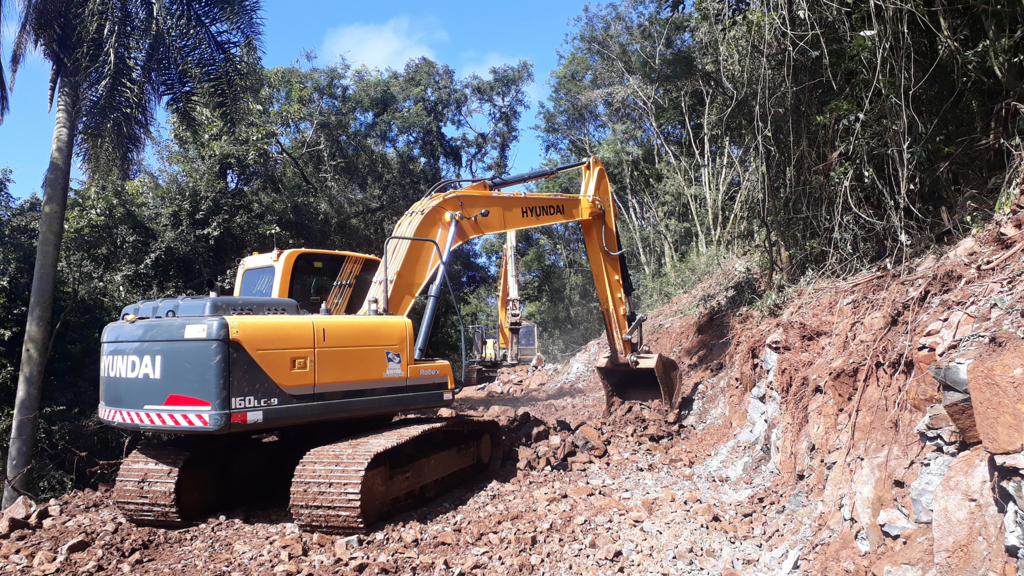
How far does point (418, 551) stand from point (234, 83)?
722 cm

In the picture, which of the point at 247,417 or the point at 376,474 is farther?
the point at 376,474

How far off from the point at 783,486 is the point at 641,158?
57.2 ft

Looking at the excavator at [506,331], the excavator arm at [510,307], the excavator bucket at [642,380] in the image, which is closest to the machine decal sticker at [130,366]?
the excavator bucket at [642,380]

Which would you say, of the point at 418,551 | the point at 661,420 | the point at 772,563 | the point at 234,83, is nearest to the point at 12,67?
the point at 234,83

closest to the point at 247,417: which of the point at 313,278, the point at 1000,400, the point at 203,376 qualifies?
the point at 203,376

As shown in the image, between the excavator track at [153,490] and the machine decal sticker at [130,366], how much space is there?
2.87ft

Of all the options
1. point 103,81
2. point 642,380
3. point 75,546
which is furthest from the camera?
point 642,380

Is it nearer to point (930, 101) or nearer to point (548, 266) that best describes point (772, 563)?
point (930, 101)

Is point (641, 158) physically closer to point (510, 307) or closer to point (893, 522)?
point (510, 307)

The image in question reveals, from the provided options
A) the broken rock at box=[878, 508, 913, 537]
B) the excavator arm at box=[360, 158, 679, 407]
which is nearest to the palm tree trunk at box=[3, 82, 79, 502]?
the excavator arm at box=[360, 158, 679, 407]

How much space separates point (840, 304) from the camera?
570 cm

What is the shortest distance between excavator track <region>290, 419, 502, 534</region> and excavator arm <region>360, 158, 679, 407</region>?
923 millimetres

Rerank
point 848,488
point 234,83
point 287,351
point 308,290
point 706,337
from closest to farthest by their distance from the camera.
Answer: point 848,488
point 287,351
point 308,290
point 234,83
point 706,337

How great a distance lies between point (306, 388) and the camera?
5234 mm
